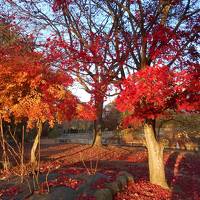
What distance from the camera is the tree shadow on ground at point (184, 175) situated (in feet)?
38.0

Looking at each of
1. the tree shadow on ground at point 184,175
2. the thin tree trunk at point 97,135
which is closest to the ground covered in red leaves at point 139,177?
the tree shadow on ground at point 184,175

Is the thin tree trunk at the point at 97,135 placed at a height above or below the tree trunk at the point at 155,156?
above

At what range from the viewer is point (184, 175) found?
1588cm

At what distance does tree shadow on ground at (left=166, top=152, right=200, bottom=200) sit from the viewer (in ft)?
38.0

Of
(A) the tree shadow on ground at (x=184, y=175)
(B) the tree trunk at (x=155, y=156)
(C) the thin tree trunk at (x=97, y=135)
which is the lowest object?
(A) the tree shadow on ground at (x=184, y=175)

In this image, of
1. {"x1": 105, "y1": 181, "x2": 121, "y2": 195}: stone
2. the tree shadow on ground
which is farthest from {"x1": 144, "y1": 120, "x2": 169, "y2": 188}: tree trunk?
{"x1": 105, "y1": 181, "x2": 121, "y2": 195}: stone

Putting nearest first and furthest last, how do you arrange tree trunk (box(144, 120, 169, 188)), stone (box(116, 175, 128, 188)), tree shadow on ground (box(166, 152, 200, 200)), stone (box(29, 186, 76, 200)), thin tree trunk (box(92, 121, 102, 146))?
1. stone (box(29, 186, 76, 200))
2. stone (box(116, 175, 128, 188))
3. tree shadow on ground (box(166, 152, 200, 200))
4. tree trunk (box(144, 120, 169, 188))
5. thin tree trunk (box(92, 121, 102, 146))

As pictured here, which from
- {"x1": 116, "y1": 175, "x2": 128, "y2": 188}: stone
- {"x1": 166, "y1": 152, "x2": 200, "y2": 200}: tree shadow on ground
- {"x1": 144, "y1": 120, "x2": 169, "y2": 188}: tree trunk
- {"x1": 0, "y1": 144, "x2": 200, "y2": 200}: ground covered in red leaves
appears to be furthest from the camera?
{"x1": 144, "y1": 120, "x2": 169, "y2": 188}: tree trunk

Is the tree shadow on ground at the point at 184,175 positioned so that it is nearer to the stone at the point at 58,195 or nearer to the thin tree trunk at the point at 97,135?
the stone at the point at 58,195

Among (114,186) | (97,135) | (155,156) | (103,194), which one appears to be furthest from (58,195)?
(97,135)

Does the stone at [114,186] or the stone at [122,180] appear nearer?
the stone at [114,186]

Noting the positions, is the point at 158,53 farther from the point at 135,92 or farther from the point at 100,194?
the point at 100,194

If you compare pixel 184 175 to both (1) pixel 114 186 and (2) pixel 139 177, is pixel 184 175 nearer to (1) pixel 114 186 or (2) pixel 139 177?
(2) pixel 139 177

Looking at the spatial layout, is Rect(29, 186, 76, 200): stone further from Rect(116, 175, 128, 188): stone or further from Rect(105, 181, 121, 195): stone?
Rect(116, 175, 128, 188): stone
